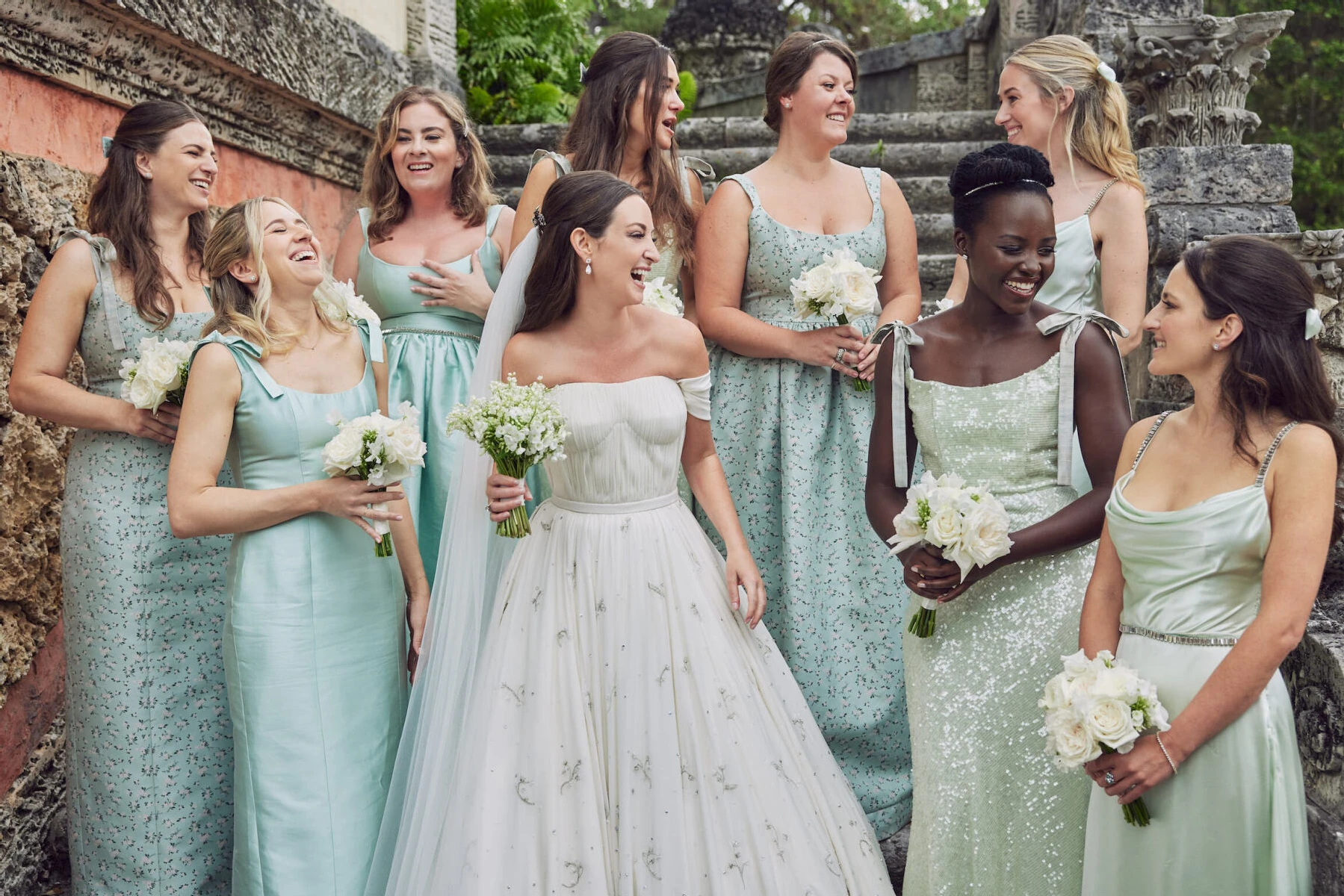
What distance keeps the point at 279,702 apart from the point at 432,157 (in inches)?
78.2

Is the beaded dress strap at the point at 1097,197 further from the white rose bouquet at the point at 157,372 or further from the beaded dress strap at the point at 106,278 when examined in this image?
the beaded dress strap at the point at 106,278

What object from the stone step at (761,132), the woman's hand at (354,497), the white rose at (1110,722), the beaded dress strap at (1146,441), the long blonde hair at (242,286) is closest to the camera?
→ the white rose at (1110,722)

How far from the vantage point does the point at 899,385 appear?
306 centimetres

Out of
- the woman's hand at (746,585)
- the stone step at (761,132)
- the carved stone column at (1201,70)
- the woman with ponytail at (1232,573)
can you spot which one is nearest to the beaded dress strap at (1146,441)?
the woman with ponytail at (1232,573)

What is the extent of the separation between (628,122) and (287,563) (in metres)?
1.88

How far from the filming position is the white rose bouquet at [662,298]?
3766 mm

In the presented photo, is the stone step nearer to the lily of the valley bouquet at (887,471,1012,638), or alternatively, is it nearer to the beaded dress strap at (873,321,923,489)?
the beaded dress strap at (873,321,923,489)

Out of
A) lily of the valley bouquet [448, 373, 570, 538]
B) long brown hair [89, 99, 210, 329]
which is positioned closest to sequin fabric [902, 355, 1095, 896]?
lily of the valley bouquet [448, 373, 570, 538]

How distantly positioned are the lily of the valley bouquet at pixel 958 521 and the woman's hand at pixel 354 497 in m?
1.34

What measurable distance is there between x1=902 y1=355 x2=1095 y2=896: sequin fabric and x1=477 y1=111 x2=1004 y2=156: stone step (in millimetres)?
5476

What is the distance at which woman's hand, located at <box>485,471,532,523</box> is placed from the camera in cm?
317

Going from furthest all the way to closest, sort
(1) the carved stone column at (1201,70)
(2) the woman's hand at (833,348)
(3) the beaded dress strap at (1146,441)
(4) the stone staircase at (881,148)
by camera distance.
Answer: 1. (4) the stone staircase at (881,148)
2. (1) the carved stone column at (1201,70)
3. (2) the woman's hand at (833,348)
4. (3) the beaded dress strap at (1146,441)

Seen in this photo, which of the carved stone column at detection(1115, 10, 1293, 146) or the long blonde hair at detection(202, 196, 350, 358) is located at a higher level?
the carved stone column at detection(1115, 10, 1293, 146)

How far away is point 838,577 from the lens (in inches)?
157
